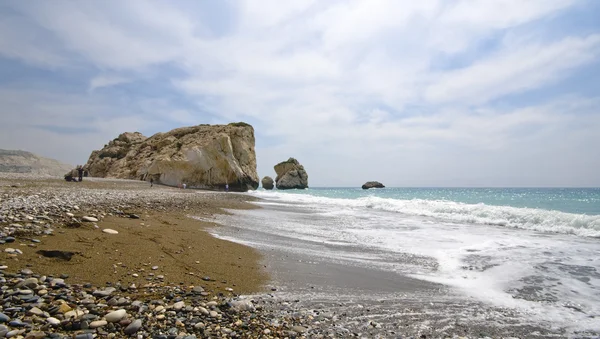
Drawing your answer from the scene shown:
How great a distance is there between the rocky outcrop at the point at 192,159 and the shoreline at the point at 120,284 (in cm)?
3738

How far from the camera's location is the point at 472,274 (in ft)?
20.3

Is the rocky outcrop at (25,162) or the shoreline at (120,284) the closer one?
the shoreline at (120,284)

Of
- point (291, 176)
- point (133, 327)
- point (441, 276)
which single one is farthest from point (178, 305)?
point (291, 176)

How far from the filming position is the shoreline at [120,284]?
2.86m

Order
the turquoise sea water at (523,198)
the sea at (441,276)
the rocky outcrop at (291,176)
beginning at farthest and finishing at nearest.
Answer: the rocky outcrop at (291,176)
the turquoise sea water at (523,198)
the sea at (441,276)

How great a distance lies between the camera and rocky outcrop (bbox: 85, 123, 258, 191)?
42.7 metres

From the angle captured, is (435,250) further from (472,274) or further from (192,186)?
(192,186)

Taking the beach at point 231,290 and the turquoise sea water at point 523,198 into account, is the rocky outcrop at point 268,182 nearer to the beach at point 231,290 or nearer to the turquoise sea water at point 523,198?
the turquoise sea water at point 523,198

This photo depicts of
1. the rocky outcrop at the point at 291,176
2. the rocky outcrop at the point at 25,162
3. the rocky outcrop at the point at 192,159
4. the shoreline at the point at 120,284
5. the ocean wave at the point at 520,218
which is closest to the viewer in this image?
the shoreline at the point at 120,284

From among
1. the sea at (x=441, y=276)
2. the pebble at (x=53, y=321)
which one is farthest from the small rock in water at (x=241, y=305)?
the pebble at (x=53, y=321)

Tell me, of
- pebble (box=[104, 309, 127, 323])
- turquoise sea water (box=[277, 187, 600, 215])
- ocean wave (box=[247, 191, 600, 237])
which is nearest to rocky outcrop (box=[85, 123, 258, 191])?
turquoise sea water (box=[277, 187, 600, 215])

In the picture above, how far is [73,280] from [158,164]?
140ft

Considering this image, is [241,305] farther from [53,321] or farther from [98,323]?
[53,321]

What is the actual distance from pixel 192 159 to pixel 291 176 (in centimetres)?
4534
